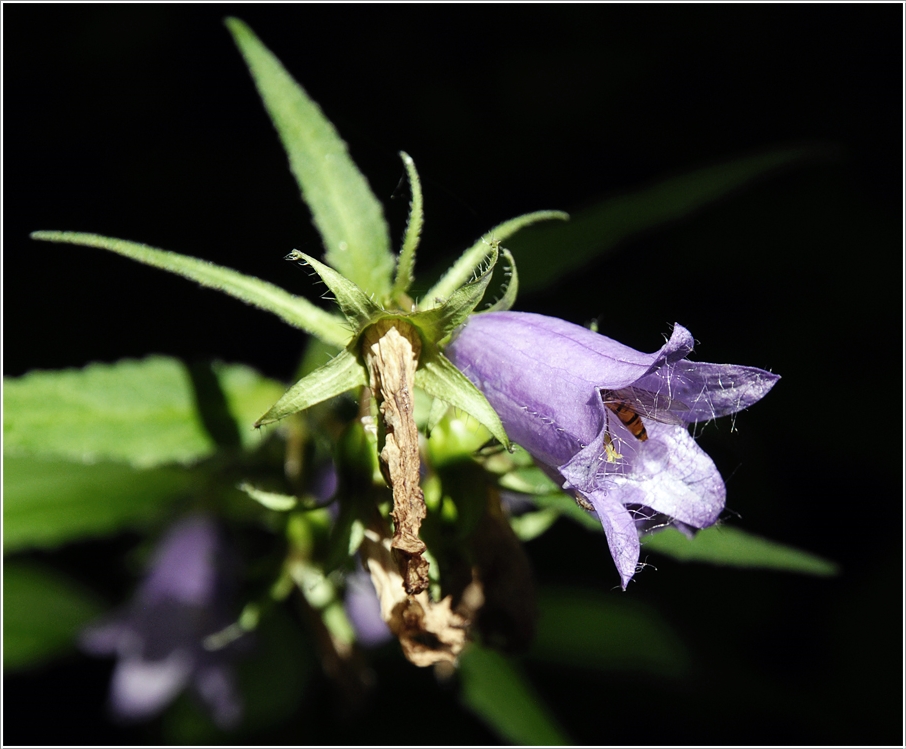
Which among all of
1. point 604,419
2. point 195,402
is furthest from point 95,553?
point 604,419

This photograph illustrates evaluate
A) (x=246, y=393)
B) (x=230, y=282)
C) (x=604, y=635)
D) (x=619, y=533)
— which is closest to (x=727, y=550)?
(x=619, y=533)

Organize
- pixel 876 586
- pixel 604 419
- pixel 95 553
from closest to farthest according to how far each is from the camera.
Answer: pixel 604 419 < pixel 95 553 < pixel 876 586

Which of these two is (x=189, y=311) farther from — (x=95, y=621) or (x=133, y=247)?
(x=133, y=247)

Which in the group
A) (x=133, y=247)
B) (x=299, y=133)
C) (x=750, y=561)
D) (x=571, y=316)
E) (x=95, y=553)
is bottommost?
(x=95, y=553)

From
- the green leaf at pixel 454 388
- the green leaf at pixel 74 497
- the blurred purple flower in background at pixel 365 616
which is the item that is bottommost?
the blurred purple flower in background at pixel 365 616

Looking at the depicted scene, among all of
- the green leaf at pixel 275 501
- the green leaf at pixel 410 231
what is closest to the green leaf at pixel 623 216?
the green leaf at pixel 410 231

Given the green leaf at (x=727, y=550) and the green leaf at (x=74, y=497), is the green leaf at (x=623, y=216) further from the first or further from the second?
the green leaf at (x=74, y=497)
